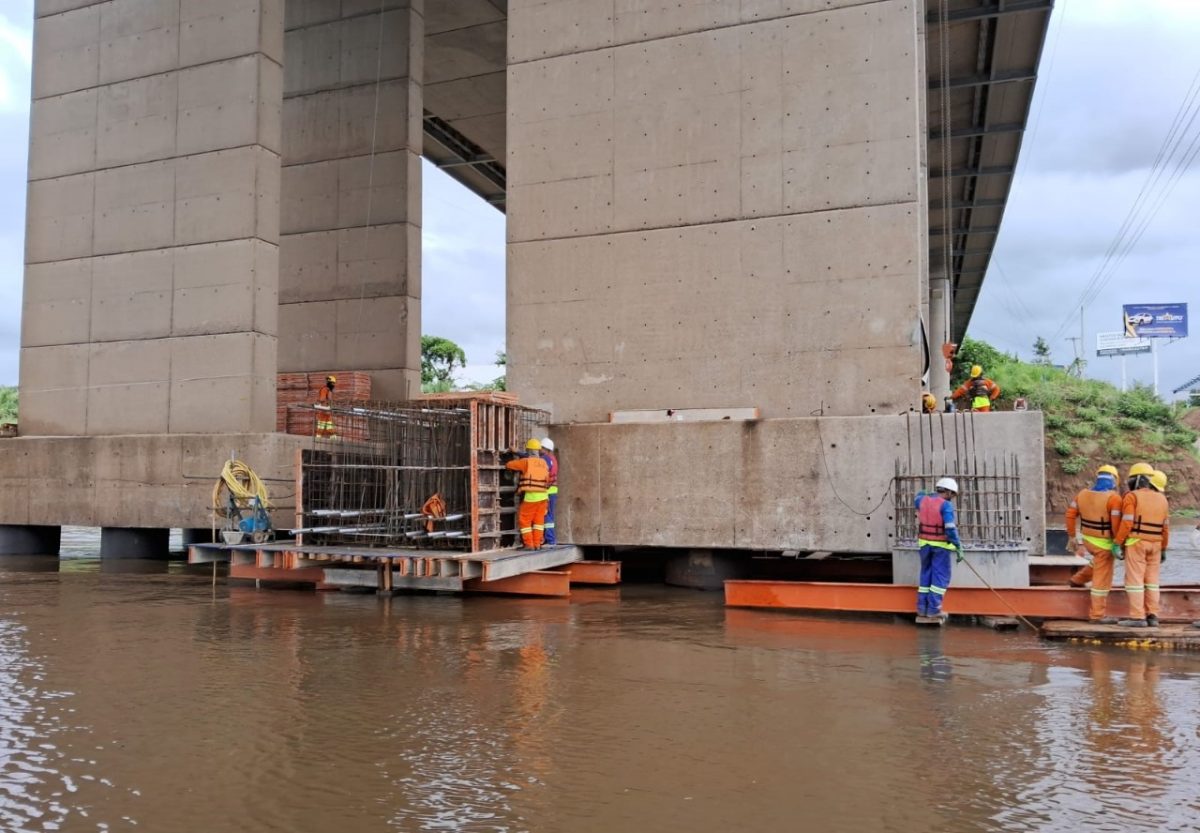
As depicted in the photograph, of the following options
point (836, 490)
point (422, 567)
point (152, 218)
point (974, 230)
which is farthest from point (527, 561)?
point (974, 230)

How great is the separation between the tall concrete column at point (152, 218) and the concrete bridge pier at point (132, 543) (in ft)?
6.37

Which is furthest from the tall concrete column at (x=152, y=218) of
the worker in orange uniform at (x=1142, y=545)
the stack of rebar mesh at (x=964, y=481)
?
the worker in orange uniform at (x=1142, y=545)

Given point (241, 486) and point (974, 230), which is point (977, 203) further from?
point (241, 486)

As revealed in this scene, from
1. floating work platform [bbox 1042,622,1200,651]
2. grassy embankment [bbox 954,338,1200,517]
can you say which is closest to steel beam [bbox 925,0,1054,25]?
floating work platform [bbox 1042,622,1200,651]

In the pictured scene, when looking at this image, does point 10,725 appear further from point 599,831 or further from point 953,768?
point 953,768

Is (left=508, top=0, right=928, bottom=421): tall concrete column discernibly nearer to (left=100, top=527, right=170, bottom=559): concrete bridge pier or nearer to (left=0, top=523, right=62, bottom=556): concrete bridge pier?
(left=100, top=527, right=170, bottom=559): concrete bridge pier

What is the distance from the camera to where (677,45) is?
1305cm

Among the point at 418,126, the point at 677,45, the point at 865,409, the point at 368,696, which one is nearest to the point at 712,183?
the point at 677,45

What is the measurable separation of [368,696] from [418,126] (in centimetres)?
1798

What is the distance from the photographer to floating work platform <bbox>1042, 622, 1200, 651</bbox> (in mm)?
8734

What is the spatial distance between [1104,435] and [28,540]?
1475 inches

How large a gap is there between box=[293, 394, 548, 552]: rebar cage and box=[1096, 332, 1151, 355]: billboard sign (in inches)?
3262

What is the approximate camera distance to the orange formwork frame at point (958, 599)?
31.8ft

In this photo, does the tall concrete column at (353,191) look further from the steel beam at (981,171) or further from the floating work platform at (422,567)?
the steel beam at (981,171)
